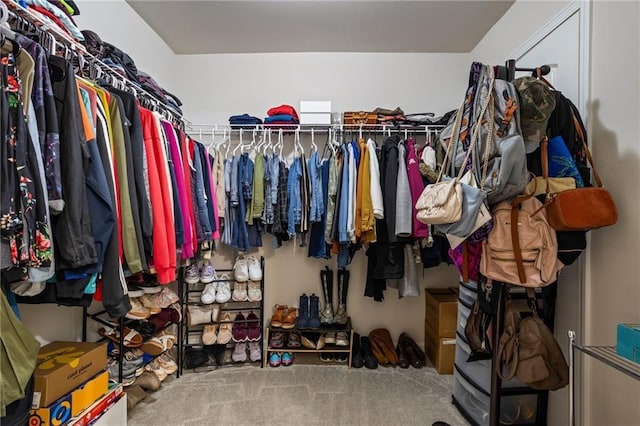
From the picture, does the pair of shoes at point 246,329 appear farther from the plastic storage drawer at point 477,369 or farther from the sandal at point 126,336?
the plastic storage drawer at point 477,369

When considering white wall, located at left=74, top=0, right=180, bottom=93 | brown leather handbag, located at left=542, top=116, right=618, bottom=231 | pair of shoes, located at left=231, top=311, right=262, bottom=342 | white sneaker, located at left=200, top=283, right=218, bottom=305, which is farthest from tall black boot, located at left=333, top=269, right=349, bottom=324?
white wall, located at left=74, top=0, right=180, bottom=93

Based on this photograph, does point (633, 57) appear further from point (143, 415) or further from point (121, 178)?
point (143, 415)

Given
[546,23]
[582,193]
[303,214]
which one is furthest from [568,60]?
[303,214]

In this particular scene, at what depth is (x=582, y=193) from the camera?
1.07m

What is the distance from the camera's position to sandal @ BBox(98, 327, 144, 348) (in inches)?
65.3

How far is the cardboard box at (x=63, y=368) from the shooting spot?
1087mm

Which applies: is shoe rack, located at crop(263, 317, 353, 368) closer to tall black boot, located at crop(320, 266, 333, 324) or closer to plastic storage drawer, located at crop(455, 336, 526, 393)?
tall black boot, located at crop(320, 266, 333, 324)

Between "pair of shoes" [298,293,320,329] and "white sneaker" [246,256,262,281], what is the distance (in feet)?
1.35

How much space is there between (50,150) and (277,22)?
6.01ft

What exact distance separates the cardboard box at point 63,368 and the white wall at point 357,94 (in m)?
1.24

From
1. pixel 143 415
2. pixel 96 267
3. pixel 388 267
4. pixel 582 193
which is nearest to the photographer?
pixel 96 267

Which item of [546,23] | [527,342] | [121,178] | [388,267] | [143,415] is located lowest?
[143,415]

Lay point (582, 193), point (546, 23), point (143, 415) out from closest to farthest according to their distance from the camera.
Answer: point (582, 193) → point (546, 23) → point (143, 415)

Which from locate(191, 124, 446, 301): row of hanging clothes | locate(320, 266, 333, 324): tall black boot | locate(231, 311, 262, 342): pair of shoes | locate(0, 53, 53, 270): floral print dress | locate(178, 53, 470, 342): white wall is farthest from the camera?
locate(178, 53, 470, 342): white wall
